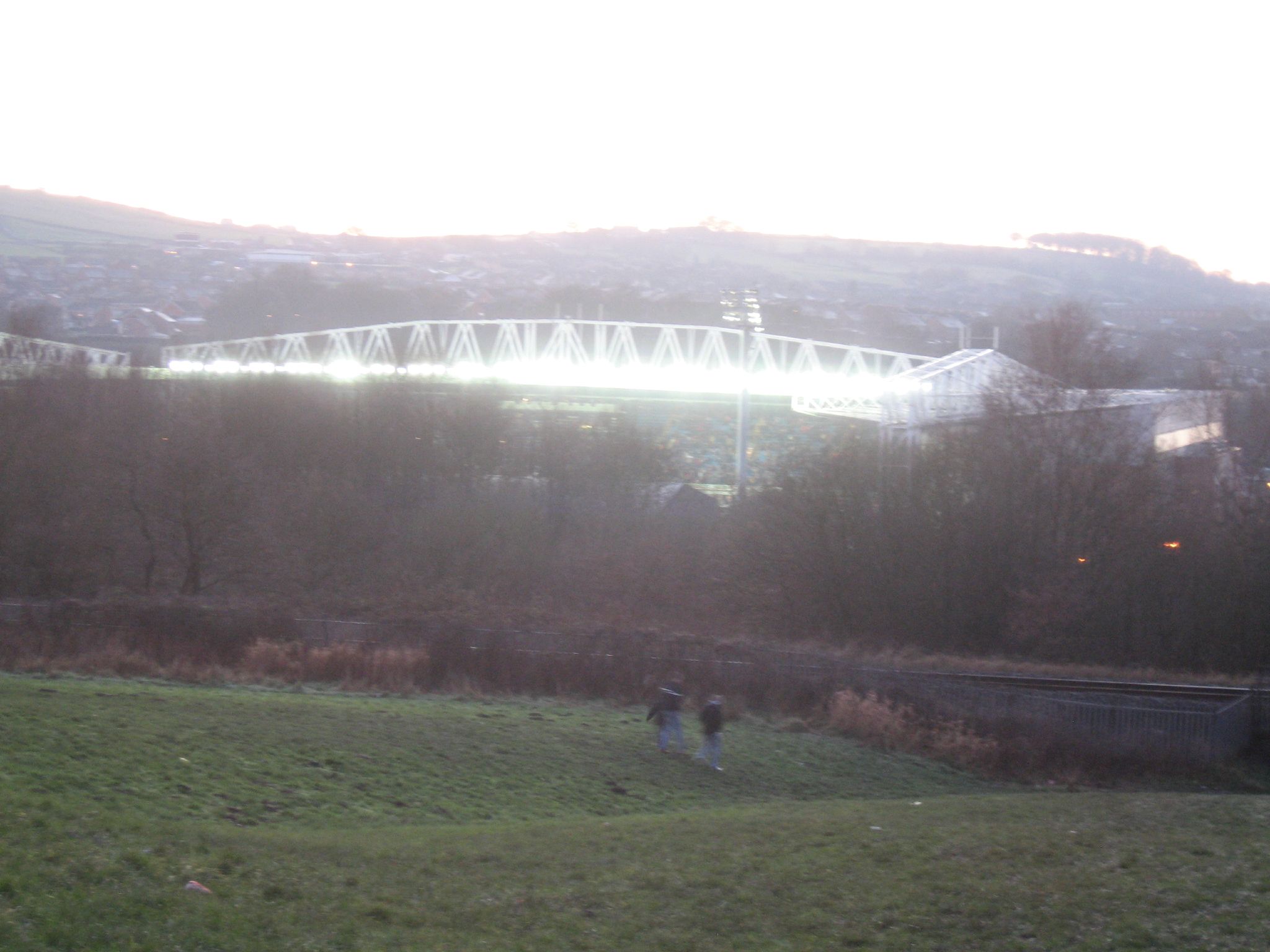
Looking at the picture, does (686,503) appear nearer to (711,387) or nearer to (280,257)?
(711,387)

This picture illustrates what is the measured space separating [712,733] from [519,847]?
4742 mm

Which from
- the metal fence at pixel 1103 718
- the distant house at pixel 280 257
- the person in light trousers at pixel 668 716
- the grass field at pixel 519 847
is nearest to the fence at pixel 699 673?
the metal fence at pixel 1103 718

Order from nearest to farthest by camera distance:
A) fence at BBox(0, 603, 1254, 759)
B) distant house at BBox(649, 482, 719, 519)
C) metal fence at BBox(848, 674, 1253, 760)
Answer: metal fence at BBox(848, 674, 1253, 760) → fence at BBox(0, 603, 1254, 759) → distant house at BBox(649, 482, 719, 519)

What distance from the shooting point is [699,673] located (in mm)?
18969

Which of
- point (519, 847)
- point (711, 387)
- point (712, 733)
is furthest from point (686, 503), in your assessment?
point (519, 847)

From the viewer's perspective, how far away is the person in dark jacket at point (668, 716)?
45.1ft

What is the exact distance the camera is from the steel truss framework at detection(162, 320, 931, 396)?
5391 cm

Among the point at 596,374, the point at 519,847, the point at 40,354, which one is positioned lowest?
the point at 519,847

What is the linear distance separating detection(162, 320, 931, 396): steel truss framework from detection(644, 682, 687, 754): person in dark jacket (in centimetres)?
3620

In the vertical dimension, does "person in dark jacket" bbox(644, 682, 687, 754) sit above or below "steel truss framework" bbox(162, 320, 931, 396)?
below

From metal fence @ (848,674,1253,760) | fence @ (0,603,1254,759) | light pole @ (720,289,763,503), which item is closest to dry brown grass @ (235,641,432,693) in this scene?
fence @ (0,603,1254,759)

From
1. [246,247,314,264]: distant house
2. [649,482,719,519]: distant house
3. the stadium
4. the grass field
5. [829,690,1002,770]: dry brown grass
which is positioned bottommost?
[829,690,1002,770]: dry brown grass

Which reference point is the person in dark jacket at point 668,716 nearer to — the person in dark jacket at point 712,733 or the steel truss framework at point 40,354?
the person in dark jacket at point 712,733

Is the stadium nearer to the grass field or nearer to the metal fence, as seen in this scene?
the metal fence
